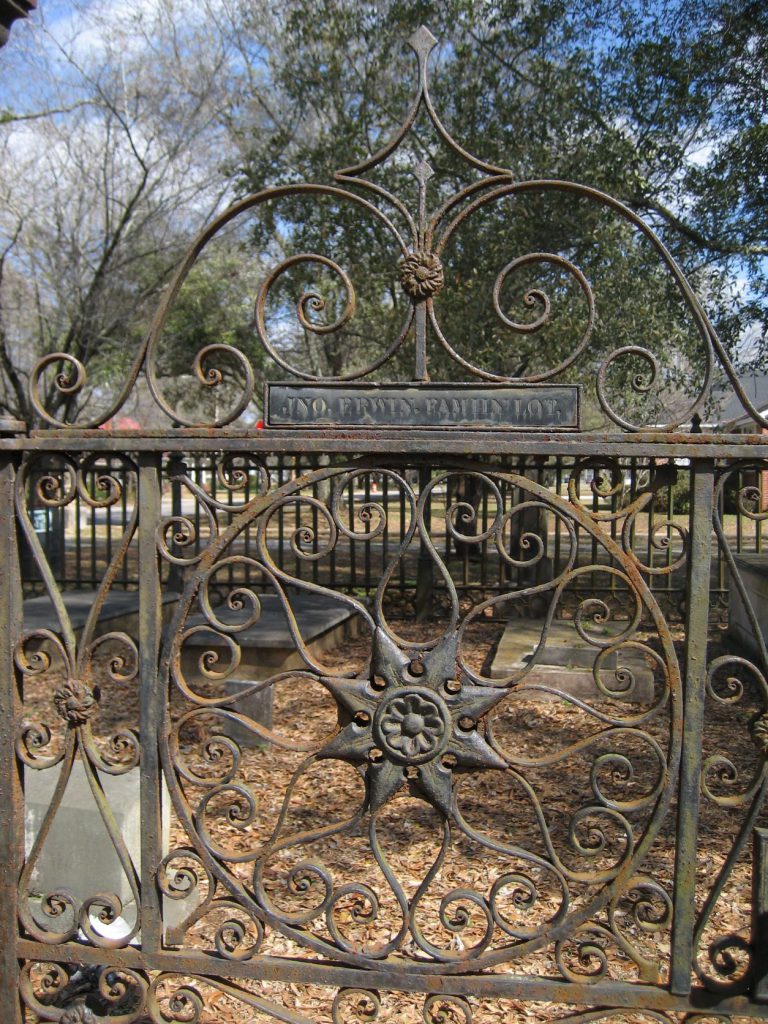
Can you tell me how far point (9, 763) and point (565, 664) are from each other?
4702 millimetres

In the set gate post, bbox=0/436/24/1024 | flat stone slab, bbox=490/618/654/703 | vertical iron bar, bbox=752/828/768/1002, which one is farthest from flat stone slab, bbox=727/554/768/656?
gate post, bbox=0/436/24/1024

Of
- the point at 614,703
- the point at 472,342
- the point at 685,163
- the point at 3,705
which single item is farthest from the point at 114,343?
the point at 3,705

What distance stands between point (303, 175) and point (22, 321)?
6.45m

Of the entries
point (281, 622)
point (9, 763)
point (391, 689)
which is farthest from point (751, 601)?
point (9, 763)

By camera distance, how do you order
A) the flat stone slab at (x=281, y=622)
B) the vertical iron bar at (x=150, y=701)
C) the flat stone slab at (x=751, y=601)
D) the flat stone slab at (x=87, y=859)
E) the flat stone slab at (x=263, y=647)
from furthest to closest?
1. the flat stone slab at (x=751, y=601)
2. the flat stone slab at (x=281, y=622)
3. the flat stone slab at (x=263, y=647)
4. the flat stone slab at (x=87, y=859)
5. the vertical iron bar at (x=150, y=701)

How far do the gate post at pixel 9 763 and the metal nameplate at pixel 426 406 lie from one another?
90cm

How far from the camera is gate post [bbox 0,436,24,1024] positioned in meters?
2.53

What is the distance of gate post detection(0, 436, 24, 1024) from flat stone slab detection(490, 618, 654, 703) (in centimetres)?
348

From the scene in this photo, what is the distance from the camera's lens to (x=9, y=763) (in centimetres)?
257

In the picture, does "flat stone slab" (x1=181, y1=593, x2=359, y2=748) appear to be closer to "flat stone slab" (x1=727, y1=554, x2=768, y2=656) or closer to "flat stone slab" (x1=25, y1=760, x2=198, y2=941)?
"flat stone slab" (x1=25, y1=760, x2=198, y2=941)

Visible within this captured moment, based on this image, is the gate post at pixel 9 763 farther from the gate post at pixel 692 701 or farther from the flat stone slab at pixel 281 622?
the flat stone slab at pixel 281 622

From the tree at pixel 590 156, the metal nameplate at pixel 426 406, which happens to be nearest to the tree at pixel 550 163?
the tree at pixel 590 156

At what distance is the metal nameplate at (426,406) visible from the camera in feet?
7.63

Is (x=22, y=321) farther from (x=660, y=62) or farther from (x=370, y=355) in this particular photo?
(x=660, y=62)
